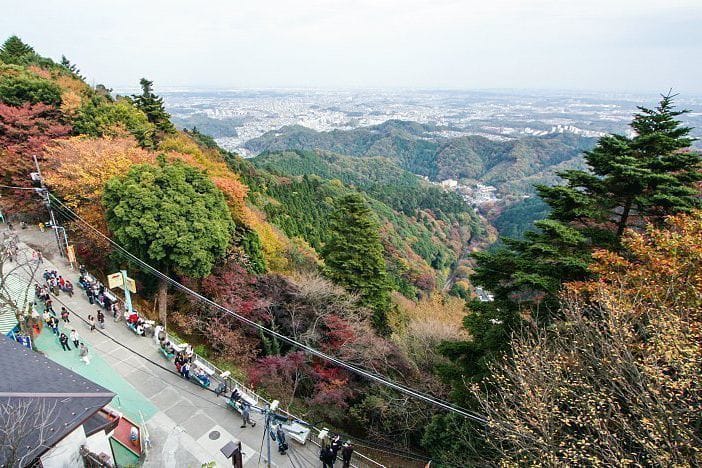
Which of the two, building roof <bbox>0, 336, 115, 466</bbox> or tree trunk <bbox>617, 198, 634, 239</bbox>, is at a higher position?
tree trunk <bbox>617, 198, 634, 239</bbox>

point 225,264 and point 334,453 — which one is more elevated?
point 225,264

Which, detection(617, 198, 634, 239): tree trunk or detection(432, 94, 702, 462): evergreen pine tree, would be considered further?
detection(617, 198, 634, 239): tree trunk

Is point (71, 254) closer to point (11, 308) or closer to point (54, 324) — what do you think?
point (54, 324)

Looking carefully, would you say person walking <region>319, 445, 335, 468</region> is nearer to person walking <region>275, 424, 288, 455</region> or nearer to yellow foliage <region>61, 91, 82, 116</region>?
person walking <region>275, 424, 288, 455</region>

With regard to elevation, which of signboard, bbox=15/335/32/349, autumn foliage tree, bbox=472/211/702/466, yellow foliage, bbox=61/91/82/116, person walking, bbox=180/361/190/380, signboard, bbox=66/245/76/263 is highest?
yellow foliage, bbox=61/91/82/116

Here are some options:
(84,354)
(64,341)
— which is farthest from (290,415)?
(64,341)

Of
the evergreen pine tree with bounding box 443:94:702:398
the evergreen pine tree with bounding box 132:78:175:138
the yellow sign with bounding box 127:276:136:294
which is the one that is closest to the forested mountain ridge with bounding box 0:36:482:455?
the yellow sign with bounding box 127:276:136:294

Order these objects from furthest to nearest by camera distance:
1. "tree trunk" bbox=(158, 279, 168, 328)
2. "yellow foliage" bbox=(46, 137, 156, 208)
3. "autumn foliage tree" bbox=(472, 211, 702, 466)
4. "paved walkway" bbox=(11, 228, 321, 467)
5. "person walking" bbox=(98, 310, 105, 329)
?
"yellow foliage" bbox=(46, 137, 156, 208) → "tree trunk" bbox=(158, 279, 168, 328) → "person walking" bbox=(98, 310, 105, 329) → "paved walkway" bbox=(11, 228, 321, 467) → "autumn foliage tree" bbox=(472, 211, 702, 466)

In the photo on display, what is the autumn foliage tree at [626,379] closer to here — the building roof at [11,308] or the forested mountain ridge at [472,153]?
the building roof at [11,308]
